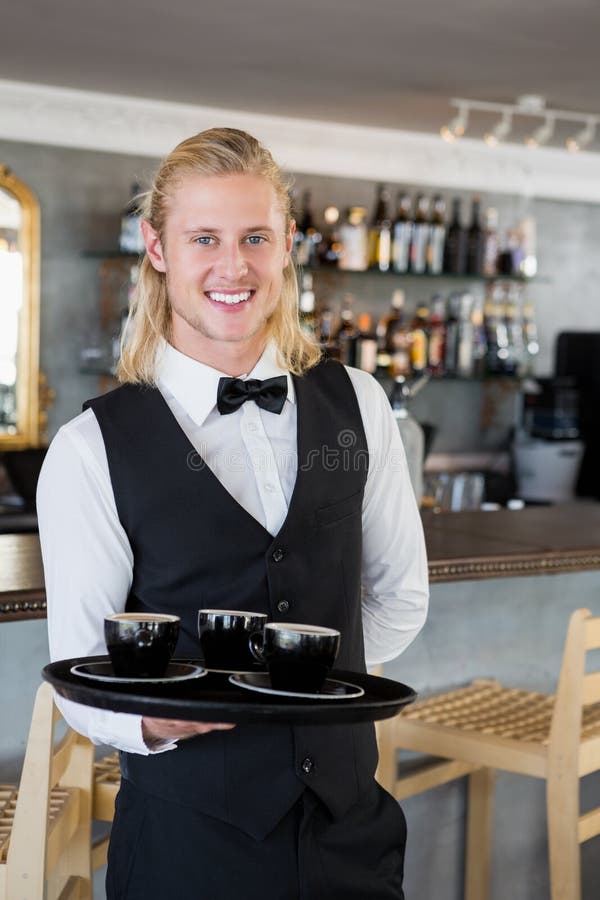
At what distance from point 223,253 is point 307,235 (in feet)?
14.2

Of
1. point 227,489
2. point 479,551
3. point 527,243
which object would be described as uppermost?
point 527,243

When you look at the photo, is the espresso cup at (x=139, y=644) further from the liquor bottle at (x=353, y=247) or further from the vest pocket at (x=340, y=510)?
the liquor bottle at (x=353, y=247)

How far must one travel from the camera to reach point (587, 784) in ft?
9.49

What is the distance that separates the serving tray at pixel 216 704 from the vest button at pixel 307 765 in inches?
9.0

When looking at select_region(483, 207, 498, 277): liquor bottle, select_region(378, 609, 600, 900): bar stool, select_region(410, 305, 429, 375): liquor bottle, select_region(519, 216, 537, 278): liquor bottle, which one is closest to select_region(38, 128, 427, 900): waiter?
select_region(378, 609, 600, 900): bar stool

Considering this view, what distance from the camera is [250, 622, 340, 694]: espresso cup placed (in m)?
1.17

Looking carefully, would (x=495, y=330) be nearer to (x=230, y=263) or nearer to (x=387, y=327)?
(x=387, y=327)

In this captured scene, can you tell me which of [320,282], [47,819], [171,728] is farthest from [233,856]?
[320,282]

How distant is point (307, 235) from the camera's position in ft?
18.6

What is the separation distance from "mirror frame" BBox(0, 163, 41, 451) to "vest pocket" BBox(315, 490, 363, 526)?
154 inches

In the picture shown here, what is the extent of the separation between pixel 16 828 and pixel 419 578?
2.18 feet

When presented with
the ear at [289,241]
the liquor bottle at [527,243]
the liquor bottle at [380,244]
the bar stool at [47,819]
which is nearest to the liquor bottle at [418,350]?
the liquor bottle at [380,244]

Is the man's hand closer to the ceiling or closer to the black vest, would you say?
the black vest

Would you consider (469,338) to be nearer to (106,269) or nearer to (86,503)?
(106,269)
